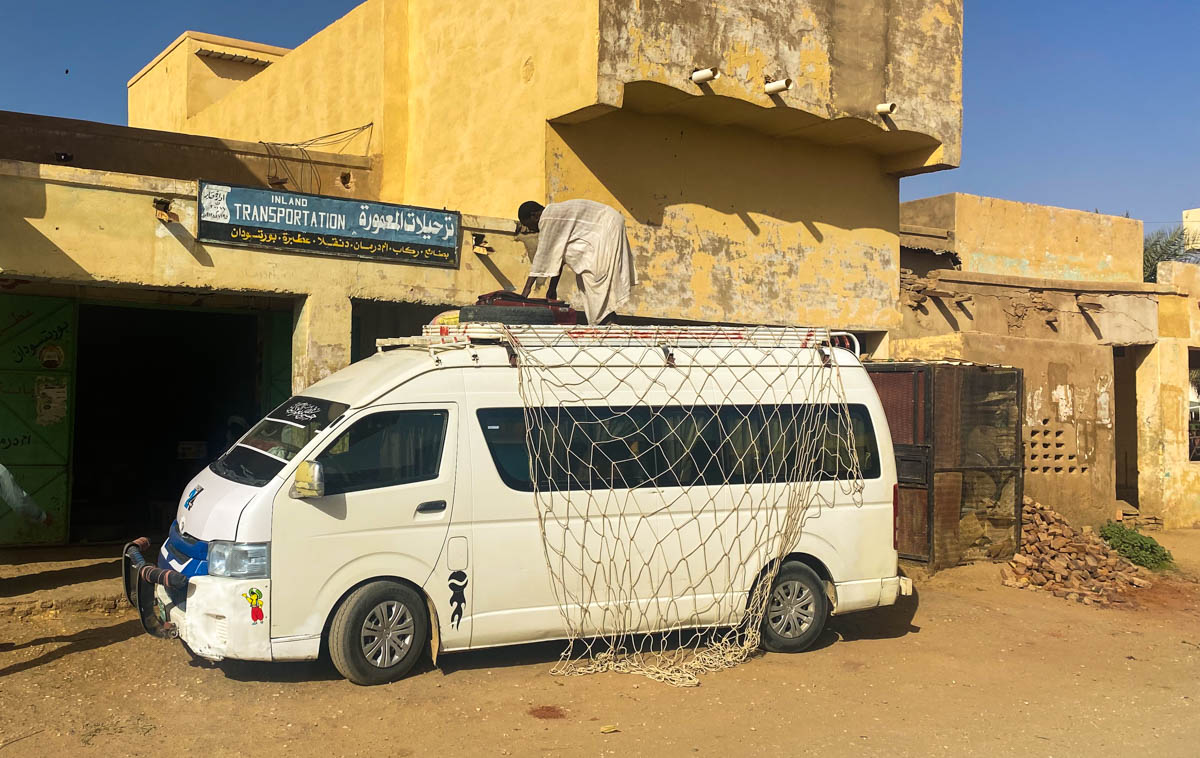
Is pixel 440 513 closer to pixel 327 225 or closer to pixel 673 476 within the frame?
pixel 673 476

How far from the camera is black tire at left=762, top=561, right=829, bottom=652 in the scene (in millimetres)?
7684

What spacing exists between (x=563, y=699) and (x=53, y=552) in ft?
21.9

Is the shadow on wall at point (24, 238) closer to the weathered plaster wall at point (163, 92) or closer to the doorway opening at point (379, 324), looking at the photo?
the doorway opening at point (379, 324)

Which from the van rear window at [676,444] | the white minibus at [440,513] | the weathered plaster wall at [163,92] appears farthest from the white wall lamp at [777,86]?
the weathered plaster wall at [163,92]

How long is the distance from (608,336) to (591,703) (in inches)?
101

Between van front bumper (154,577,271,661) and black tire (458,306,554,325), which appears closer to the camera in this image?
van front bumper (154,577,271,661)

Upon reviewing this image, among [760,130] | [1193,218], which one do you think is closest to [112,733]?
[760,130]

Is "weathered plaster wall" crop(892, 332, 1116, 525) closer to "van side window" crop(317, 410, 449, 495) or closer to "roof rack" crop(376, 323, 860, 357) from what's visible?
"roof rack" crop(376, 323, 860, 357)

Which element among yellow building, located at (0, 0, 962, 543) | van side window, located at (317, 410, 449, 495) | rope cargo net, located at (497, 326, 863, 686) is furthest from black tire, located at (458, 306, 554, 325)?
yellow building, located at (0, 0, 962, 543)

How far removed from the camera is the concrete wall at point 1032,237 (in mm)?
21375

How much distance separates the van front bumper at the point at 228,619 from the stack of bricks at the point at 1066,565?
8159 millimetres

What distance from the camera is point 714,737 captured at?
5.80 metres

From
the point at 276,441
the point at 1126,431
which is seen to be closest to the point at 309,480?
the point at 276,441

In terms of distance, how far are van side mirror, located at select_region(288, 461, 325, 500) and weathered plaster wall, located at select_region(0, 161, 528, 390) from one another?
13.5 ft
